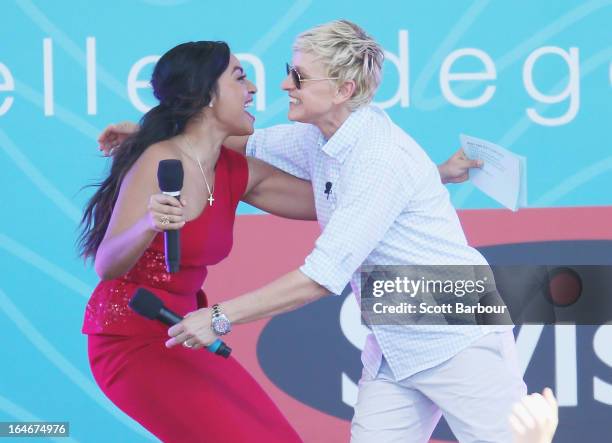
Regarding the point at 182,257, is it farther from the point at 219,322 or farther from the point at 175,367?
the point at 219,322

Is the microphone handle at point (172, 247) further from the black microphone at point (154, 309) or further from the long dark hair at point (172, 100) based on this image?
the long dark hair at point (172, 100)

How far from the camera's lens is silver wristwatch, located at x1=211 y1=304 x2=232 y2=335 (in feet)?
8.96

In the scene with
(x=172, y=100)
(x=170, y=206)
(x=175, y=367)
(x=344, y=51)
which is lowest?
(x=175, y=367)

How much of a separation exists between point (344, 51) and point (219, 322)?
831mm

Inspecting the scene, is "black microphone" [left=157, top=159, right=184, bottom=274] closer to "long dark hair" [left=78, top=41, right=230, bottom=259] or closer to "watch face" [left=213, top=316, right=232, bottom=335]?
"watch face" [left=213, top=316, right=232, bottom=335]

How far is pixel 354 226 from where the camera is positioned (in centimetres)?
283

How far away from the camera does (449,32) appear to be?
4.19 metres

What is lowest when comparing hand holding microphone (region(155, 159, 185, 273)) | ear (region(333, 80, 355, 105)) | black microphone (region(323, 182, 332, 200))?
hand holding microphone (region(155, 159, 185, 273))

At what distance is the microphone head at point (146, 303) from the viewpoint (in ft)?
8.91

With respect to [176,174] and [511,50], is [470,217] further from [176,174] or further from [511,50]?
[176,174]

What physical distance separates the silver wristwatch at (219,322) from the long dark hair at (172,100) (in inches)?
23.2

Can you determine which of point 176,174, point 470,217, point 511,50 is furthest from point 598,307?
point 176,174

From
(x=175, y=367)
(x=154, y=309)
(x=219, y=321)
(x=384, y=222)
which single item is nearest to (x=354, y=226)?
(x=384, y=222)

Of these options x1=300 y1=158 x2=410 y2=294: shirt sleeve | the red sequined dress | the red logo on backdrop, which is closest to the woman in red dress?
the red sequined dress
